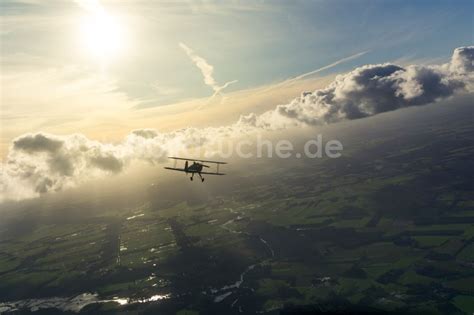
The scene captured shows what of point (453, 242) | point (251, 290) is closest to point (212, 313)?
point (251, 290)

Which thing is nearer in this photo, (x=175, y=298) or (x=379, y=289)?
(x=379, y=289)

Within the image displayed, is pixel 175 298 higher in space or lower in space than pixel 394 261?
lower

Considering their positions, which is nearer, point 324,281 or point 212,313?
point 212,313

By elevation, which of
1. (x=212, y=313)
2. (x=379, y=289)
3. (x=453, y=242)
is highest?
(x=453, y=242)

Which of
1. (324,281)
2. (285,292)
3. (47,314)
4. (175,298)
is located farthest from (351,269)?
(47,314)

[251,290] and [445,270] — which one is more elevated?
[445,270]

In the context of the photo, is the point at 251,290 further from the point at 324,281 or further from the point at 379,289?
the point at 379,289

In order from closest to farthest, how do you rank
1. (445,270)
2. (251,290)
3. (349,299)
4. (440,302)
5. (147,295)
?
(440,302), (349,299), (445,270), (251,290), (147,295)

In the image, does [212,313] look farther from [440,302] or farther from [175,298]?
[440,302]

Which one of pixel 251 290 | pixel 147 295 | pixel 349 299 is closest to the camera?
pixel 349 299
